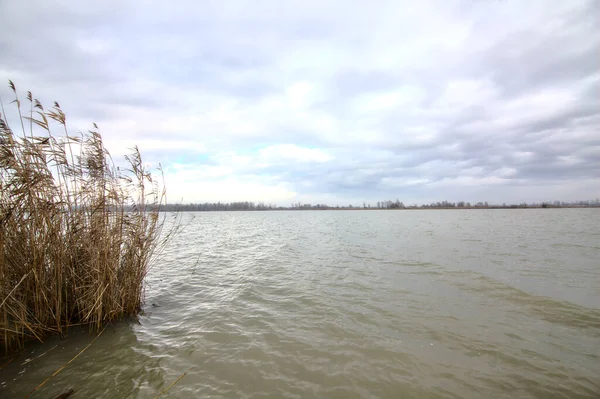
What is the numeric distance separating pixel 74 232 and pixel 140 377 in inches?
138

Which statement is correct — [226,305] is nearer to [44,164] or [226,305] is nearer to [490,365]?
[44,164]

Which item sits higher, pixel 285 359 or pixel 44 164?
pixel 44 164

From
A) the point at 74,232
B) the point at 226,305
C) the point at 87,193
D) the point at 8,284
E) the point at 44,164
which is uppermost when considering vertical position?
the point at 44,164

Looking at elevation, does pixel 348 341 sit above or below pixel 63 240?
below

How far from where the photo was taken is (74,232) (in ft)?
18.4

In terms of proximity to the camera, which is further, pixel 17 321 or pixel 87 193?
pixel 87 193

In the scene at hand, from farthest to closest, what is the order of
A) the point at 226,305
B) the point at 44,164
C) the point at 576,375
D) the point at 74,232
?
1. the point at 226,305
2. the point at 74,232
3. the point at 44,164
4. the point at 576,375

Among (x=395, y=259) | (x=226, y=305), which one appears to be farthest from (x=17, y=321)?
(x=395, y=259)

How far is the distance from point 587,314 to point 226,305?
1034 cm

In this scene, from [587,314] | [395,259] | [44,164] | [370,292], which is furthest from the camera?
[395,259]

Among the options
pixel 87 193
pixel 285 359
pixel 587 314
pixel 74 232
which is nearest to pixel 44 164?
pixel 87 193

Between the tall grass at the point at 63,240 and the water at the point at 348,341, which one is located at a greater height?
the tall grass at the point at 63,240

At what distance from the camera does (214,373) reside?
4582 millimetres

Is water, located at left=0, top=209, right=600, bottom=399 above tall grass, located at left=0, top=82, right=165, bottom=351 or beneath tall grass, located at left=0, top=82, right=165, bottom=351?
beneath
